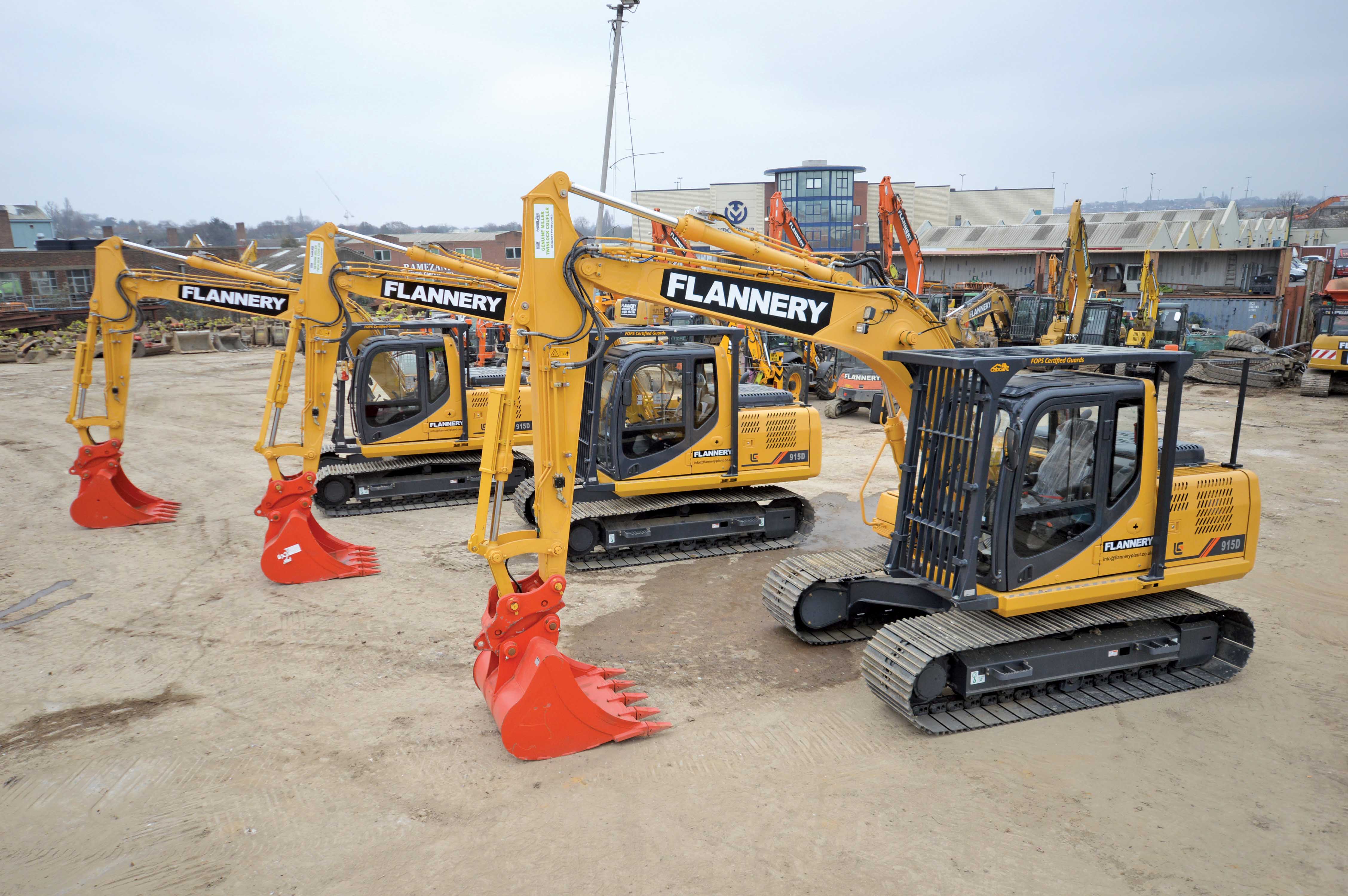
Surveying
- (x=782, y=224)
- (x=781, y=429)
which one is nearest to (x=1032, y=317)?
(x=782, y=224)

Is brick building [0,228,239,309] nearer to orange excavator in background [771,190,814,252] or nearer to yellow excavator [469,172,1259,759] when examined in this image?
orange excavator in background [771,190,814,252]

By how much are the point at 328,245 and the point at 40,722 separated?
18.1 feet

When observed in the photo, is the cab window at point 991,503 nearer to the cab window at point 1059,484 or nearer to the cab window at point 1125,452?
the cab window at point 1059,484

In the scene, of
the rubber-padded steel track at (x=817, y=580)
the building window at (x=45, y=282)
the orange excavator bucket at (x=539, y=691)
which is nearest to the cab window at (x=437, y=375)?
the rubber-padded steel track at (x=817, y=580)

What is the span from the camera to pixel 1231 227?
46031 millimetres

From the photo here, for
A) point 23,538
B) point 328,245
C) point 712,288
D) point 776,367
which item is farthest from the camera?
point 776,367

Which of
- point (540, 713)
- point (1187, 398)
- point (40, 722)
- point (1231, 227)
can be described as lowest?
point (40, 722)

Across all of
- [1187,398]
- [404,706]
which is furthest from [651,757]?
[1187,398]

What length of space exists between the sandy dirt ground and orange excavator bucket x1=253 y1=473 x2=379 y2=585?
0.21 metres

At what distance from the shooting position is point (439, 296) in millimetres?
9508

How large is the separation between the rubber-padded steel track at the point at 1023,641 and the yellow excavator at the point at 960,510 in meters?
0.02

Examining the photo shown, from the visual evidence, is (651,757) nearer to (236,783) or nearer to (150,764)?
(236,783)

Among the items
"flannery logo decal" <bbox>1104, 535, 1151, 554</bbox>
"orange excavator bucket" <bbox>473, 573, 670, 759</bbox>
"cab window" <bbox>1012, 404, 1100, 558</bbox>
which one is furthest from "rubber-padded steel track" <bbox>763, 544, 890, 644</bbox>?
"orange excavator bucket" <bbox>473, 573, 670, 759</bbox>

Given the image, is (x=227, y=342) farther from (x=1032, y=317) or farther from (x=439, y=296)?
(x=1032, y=317)
